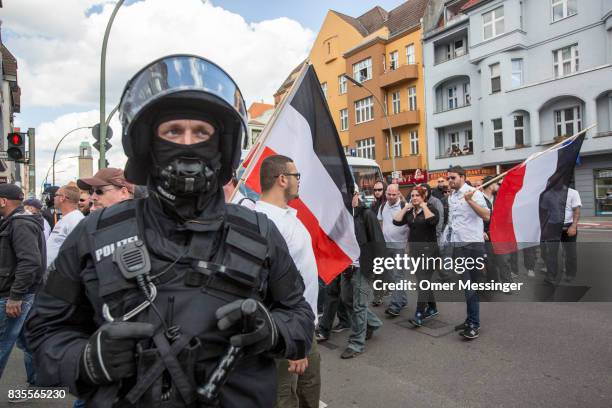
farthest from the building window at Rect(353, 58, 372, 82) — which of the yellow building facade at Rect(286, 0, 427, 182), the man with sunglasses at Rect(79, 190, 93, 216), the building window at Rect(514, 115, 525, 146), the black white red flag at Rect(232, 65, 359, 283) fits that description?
the black white red flag at Rect(232, 65, 359, 283)

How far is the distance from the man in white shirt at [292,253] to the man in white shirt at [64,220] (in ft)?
6.75

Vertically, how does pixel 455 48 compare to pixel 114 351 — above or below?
above

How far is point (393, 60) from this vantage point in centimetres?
3106

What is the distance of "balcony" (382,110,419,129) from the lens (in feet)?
95.1

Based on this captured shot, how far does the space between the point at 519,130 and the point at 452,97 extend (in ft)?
18.1

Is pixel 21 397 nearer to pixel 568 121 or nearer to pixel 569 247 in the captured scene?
pixel 569 247

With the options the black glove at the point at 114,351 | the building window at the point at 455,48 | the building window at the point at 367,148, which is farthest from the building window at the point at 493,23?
the black glove at the point at 114,351

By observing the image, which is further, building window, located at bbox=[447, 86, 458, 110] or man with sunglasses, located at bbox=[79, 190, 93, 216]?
building window, located at bbox=[447, 86, 458, 110]

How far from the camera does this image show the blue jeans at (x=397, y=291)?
6189mm

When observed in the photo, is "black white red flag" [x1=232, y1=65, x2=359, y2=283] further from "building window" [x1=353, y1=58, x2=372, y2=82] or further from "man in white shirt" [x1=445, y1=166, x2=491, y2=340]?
"building window" [x1=353, y1=58, x2=372, y2=82]

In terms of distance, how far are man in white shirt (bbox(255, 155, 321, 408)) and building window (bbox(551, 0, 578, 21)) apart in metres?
25.9

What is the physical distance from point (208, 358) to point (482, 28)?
28865mm

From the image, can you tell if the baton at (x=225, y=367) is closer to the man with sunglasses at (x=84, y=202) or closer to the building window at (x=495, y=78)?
the man with sunglasses at (x=84, y=202)

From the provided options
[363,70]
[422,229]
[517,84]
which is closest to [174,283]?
[422,229]
